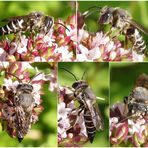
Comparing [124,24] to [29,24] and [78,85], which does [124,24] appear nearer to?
[78,85]

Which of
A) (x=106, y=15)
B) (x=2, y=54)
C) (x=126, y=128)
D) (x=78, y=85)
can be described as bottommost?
(x=126, y=128)

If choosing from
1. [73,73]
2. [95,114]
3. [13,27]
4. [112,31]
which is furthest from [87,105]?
[13,27]

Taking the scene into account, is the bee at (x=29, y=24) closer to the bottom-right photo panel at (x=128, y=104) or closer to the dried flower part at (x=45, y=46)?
the dried flower part at (x=45, y=46)

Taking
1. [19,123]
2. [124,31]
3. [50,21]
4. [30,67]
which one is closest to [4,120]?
[19,123]

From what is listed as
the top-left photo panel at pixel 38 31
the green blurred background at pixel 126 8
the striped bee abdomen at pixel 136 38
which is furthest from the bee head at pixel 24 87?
the striped bee abdomen at pixel 136 38

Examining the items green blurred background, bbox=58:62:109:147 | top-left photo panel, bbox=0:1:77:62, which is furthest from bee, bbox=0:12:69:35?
green blurred background, bbox=58:62:109:147

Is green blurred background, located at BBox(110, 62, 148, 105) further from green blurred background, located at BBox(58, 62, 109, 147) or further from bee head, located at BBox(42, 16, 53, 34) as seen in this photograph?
bee head, located at BBox(42, 16, 53, 34)
